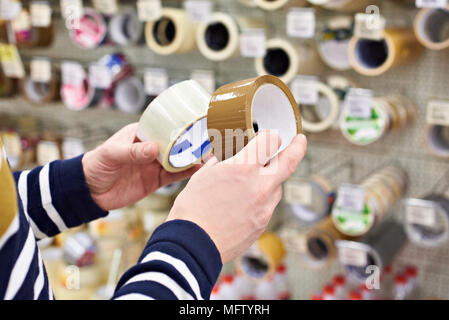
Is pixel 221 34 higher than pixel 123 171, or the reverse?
pixel 221 34

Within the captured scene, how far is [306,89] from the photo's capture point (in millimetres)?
1598

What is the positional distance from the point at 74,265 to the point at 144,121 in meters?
1.19

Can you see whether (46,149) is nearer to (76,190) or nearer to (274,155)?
(76,190)

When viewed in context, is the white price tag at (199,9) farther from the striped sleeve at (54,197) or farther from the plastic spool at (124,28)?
the striped sleeve at (54,197)

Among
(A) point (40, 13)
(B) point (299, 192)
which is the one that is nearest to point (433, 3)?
(B) point (299, 192)

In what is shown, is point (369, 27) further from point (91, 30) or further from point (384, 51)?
point (91, 30)

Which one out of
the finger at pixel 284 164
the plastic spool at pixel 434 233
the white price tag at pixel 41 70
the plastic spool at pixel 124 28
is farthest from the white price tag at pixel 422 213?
the white price tag at pixel 41 70

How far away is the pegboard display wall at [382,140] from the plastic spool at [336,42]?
114mm

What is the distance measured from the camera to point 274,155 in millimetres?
716

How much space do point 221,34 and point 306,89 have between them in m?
0.42

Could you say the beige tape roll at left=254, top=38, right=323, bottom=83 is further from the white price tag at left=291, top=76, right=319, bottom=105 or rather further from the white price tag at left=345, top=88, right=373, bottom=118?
the white price tag at left=345, top=88, right=373, bottom=118

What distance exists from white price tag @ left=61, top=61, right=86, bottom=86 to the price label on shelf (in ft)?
1.48

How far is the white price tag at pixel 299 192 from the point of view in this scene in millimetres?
1617

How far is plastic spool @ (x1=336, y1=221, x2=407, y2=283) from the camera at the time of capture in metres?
1.56
